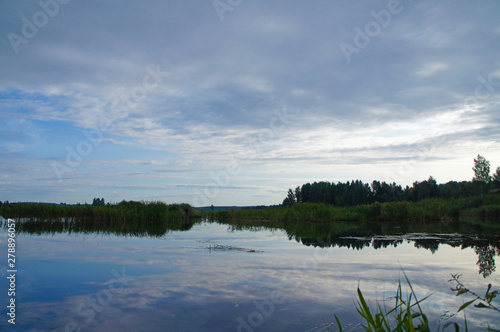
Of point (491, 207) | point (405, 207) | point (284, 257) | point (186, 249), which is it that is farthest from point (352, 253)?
point (491, 207)

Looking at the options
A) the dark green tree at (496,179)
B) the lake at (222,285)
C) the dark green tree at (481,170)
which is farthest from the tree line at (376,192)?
the lake at (222,285)

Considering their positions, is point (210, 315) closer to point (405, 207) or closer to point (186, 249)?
point (186, 249)

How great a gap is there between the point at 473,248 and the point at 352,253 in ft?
13.7

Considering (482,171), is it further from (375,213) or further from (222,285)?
(222,285)

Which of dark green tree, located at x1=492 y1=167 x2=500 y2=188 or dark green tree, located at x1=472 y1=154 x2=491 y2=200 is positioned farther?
dark green tree, located at x1=492 y1=167 x2=500 y2=188

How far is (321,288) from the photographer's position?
226 inches

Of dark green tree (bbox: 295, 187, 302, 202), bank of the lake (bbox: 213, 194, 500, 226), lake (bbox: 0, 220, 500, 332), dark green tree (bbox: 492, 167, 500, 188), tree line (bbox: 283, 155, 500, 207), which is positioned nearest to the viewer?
lake (bbox: 0, 220, 500, 332)

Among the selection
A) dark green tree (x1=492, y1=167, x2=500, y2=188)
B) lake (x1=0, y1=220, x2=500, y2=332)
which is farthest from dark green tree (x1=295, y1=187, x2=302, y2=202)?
lake (x1=0, y1=220, x2=500, y2=332)

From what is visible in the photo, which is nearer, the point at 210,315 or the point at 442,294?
the point at 210,315

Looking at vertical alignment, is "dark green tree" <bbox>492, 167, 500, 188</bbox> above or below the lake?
above

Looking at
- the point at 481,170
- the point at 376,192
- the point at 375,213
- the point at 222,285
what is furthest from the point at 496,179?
the point at 222,285

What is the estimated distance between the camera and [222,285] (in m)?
5.87

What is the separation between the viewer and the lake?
4238mm

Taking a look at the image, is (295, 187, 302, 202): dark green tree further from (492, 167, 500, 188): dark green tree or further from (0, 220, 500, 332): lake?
(0, 220, 500, 332): lake
